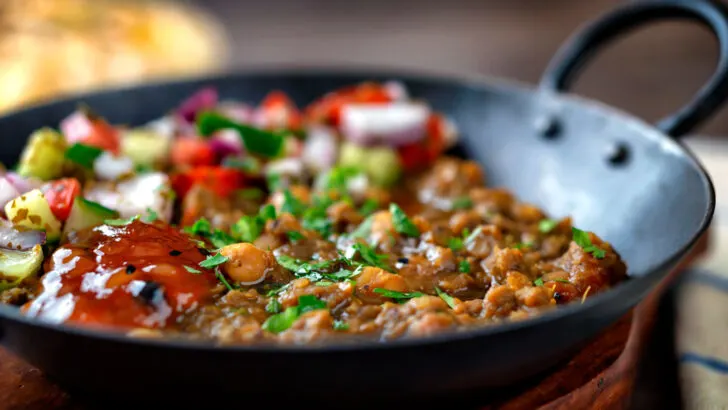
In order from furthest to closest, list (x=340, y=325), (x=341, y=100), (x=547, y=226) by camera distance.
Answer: (x=341, y=100)
(x=547, y=226)
(x=340, y=325)

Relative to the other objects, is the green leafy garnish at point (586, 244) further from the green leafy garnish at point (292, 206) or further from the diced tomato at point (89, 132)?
the diced tomato at point (89, 132)

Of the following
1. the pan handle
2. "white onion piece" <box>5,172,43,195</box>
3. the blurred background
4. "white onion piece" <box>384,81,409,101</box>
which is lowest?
the blurred background

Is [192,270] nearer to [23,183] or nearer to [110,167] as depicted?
[23,183]

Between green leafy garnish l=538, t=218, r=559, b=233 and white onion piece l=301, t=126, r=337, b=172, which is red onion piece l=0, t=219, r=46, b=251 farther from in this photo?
green leafy garnish l=538, t=218, r=559, b=233

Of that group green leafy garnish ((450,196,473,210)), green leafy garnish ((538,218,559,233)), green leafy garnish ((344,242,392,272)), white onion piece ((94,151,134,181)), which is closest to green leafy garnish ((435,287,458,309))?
green leafy garnish ((344,242,392,272))

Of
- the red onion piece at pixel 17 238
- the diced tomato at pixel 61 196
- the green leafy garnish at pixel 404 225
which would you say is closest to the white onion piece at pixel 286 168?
the green leafy garnish at pixel 404 225

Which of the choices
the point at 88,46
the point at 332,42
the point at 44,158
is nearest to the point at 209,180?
the point at 44,158
